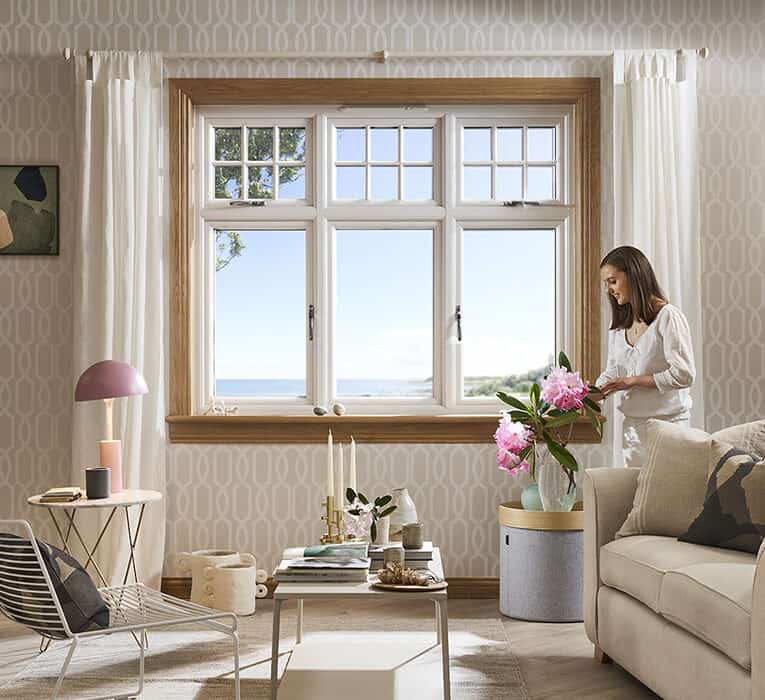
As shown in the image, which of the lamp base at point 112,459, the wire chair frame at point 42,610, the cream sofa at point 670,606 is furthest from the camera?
the lamp base at point 112,459

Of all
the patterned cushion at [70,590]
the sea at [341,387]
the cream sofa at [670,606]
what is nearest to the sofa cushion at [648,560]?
the cream sofa at [670,606]

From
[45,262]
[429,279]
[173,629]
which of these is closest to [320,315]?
[429,279]

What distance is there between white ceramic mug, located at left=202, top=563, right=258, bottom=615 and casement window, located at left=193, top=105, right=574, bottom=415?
0.92 meters

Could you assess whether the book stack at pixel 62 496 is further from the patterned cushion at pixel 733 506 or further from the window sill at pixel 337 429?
the patterned cushion at pixel 733 506

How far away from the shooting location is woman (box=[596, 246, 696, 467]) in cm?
430

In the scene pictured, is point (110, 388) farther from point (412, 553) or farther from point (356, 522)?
point (412, 553)

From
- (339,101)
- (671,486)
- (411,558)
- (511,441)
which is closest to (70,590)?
(411,558)

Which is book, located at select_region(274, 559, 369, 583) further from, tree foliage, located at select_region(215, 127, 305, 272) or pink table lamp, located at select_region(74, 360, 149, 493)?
tree foliage, located at select_region(215, 127, 305, 272)

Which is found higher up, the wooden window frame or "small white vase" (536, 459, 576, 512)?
the wooden window frame

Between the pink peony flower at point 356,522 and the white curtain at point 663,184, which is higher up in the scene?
the white curtain at point 663,184

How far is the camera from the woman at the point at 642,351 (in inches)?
169

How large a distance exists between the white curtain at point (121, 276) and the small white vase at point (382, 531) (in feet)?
5.06

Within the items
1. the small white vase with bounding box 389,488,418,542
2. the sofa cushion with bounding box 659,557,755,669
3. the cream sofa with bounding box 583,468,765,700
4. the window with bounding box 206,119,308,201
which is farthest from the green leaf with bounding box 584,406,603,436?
the window with bounding box 206,119,308,201

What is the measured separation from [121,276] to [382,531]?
1.96 m
